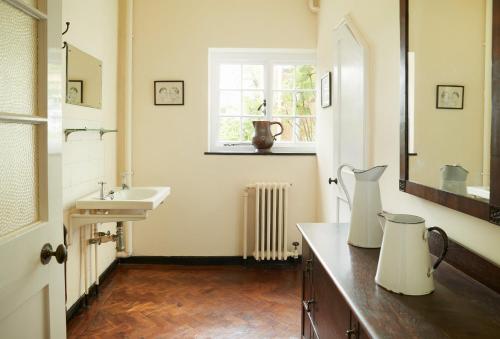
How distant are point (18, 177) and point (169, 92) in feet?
8.92

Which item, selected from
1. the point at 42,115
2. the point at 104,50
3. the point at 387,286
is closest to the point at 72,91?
the point at 104,50

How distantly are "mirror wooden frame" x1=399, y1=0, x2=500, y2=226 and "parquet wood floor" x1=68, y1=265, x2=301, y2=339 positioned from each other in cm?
136

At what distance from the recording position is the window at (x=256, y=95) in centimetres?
392

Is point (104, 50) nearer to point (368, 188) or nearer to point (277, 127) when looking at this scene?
point (277, 127)

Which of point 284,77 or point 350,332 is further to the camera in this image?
point 284,77

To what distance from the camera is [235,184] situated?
378 cm

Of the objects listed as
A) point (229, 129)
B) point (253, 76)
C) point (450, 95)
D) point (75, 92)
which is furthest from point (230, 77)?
point (450, 95)

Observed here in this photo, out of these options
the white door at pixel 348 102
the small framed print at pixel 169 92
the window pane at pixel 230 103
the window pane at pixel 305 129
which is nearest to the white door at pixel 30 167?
the white door at pixel 348 102

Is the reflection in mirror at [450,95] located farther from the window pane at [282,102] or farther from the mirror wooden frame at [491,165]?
the window pane at [282,102]

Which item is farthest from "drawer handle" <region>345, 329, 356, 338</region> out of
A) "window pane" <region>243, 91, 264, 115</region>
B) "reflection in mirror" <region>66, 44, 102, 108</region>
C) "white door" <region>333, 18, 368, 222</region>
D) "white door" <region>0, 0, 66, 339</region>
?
"window pane" <region>243, 91, 264, 115</region>

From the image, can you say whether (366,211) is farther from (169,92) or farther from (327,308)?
(169,92)

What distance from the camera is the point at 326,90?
3.26m

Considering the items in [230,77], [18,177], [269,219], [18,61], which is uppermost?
[230,77]

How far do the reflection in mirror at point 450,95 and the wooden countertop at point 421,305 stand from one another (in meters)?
0.29
